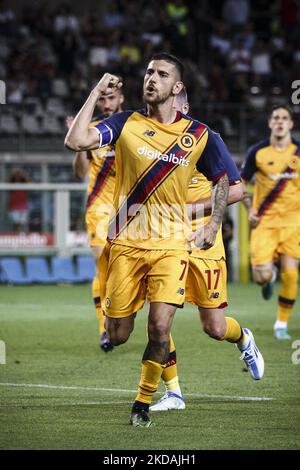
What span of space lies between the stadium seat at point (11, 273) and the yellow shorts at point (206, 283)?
13.9 m

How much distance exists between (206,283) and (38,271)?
1412cm

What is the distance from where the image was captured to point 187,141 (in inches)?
314

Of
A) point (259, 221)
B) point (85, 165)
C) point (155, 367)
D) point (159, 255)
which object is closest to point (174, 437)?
point (155, 367)

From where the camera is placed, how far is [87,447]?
682 cm

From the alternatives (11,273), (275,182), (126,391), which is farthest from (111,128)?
(11,273)

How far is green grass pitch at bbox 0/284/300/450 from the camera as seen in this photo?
718 centimetres

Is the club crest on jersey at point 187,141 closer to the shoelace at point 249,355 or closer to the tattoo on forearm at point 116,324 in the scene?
the tattoo on forearm at point 116,324

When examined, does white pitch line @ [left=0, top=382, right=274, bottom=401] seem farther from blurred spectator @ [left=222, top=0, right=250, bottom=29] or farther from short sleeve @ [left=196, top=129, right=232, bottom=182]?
blurred spectator @ [left=222, top=0, right=250, bottom=29]

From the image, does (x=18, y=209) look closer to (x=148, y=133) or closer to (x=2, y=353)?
(x=2, y=353)

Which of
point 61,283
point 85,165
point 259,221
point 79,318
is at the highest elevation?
point 85,165

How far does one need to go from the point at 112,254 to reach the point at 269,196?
19.4 feet

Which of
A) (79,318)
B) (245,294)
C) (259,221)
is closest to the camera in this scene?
(259,221)

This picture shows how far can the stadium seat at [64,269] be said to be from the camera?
22453 millimetres
